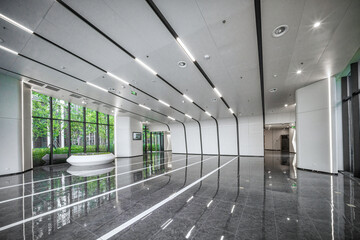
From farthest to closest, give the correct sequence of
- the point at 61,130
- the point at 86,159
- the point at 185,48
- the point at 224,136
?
the point at 224,136
the point at 61,130
the point at 86,159
the point at 185,48

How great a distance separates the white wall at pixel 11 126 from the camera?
280 inches

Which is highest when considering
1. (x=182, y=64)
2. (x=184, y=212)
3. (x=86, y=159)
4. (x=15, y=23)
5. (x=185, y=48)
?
(x=15, y=23)

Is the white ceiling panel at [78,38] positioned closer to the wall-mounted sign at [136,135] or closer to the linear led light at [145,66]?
the linear led light at [145,66]

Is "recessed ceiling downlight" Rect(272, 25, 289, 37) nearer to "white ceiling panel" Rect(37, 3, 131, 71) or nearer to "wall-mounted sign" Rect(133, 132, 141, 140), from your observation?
"white ceiling panel" Rect(37, 3, 131, 71)

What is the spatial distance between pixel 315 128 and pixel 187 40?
24.7ft

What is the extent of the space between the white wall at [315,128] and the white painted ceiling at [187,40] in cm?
84

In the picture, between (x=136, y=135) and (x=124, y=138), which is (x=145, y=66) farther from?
(x=136, y=135)

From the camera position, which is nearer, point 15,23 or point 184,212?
point 184,212

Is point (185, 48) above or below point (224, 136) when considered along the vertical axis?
above

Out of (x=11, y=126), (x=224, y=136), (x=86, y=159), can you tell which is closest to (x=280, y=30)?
(x=86, y=159)

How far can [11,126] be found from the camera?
7379 millimetres

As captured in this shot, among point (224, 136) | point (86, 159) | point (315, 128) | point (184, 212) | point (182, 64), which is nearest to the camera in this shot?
point (184, 212)

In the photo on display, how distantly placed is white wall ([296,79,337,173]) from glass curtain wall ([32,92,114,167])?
1588 cm

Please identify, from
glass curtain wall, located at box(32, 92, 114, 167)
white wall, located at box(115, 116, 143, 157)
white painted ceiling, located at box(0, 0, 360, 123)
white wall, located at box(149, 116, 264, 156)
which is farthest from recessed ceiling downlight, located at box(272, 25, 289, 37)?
white wall, located at box(115, 116, 143, 157)
